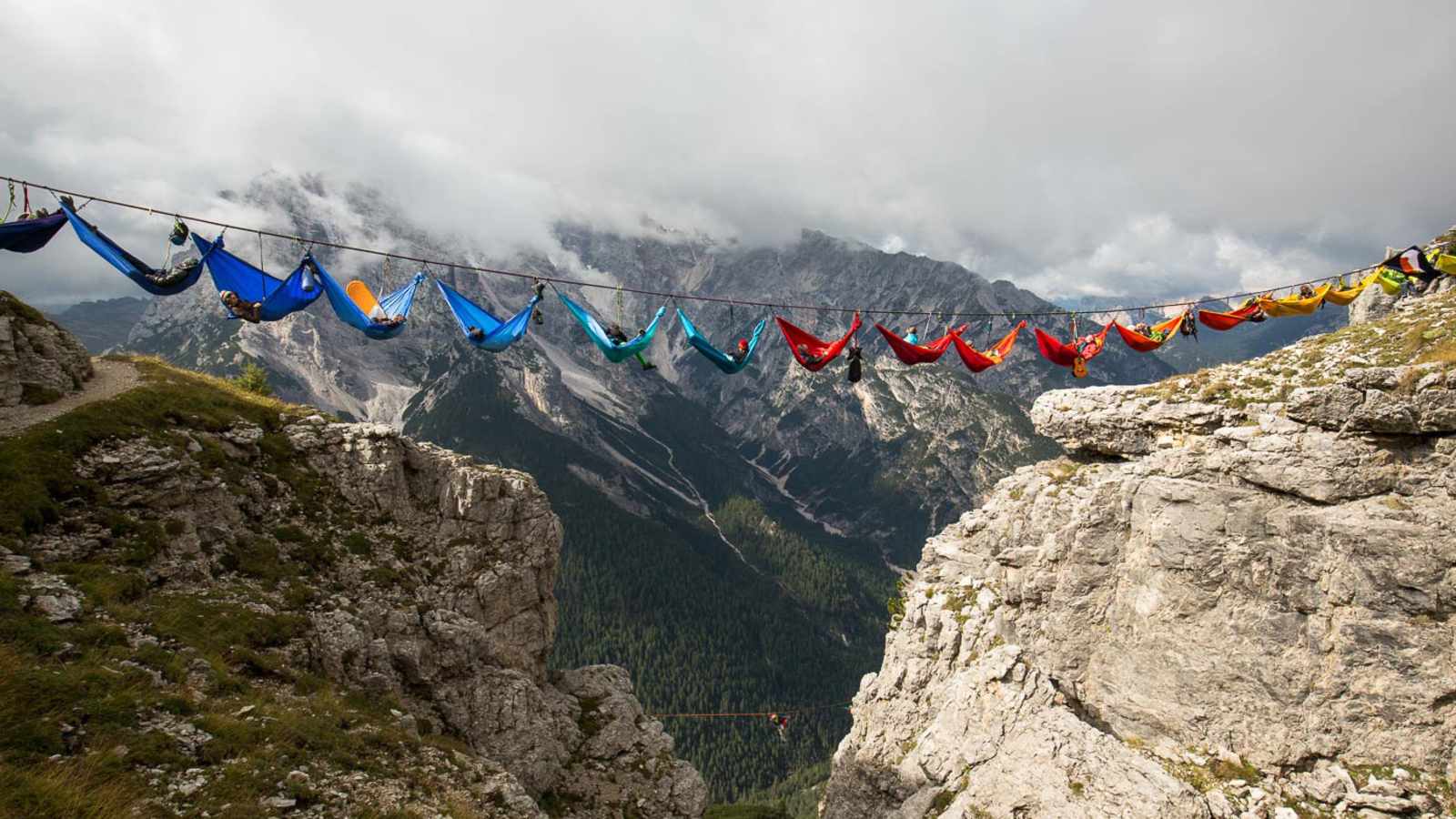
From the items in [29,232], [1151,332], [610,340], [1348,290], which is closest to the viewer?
[29,232]

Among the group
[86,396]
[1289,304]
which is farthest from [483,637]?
[1289,304]

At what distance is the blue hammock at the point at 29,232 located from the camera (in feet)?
54.6

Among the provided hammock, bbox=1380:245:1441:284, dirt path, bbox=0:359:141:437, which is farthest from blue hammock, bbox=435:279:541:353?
hammock, bbox=1380:245:1441:284

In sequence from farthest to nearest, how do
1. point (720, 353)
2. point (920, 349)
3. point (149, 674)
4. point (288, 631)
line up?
point (920, 349), point (720, 353), point (288, 631), point (149, 674)

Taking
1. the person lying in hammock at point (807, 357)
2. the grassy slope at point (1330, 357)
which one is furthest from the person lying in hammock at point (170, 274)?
the grassy slope at point (1330, 357)

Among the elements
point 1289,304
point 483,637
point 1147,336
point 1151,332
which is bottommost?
point 483,637

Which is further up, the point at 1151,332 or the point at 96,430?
the point at 1151,332

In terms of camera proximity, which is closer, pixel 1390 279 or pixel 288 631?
pixel 288 631

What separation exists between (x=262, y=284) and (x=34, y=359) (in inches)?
402

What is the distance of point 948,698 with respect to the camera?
2816cm

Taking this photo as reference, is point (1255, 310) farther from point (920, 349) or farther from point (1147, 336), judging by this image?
point (920, 349)

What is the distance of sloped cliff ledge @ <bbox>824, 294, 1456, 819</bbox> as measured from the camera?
1941 cm

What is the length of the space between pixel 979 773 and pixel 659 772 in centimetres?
1462

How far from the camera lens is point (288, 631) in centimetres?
1961
